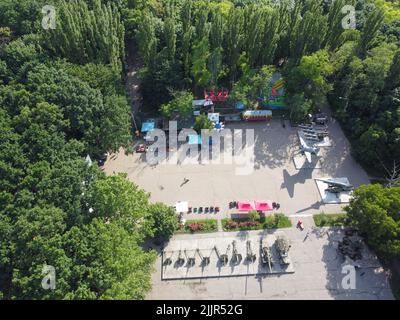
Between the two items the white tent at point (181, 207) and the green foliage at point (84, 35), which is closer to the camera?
the white tent at point (181, 207)

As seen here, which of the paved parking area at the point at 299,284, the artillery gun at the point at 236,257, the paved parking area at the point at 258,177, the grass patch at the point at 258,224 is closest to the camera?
the paved parking area at the point at 299,284

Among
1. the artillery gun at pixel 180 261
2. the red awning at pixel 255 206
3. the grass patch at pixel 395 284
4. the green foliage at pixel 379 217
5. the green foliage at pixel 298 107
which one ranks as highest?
the green foliage at pixel 298 107

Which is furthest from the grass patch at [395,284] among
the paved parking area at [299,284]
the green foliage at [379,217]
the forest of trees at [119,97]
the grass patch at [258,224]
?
the grass patch at [258,224]

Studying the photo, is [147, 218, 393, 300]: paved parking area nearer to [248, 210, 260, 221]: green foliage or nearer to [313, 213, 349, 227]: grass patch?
[313, 213, 349, 227]: grass patch

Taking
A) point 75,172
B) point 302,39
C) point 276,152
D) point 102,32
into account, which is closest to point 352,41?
point 302,39

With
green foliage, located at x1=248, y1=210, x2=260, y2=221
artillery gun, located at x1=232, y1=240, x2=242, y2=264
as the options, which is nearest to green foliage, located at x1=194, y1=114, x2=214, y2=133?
green foliage, located at x1=248, y1=210, x2=260, y2=221

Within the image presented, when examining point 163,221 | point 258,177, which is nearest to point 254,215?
point 258,177

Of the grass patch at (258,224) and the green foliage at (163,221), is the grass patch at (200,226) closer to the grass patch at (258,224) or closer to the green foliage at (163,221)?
the grass patch at (258,224)
